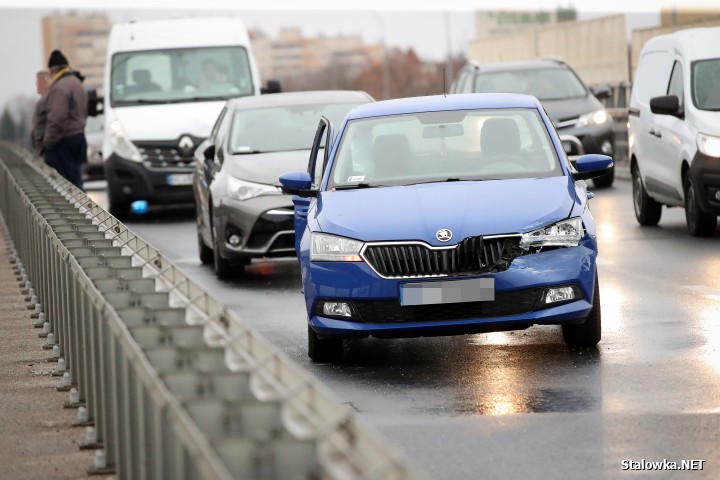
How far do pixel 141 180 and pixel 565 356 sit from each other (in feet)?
48.4

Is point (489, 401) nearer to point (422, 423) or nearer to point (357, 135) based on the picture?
point (422, 423)

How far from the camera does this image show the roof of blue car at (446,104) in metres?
11.5

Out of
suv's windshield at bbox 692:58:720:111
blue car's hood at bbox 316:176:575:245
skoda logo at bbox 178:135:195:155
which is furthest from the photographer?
skoda logo at bbox 178:135:195:155

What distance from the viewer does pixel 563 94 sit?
26.2 meters

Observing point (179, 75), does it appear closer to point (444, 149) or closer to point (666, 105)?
point (666, 105)

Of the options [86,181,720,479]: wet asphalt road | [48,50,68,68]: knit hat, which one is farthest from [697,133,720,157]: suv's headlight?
[48,50,68,68]: knit hat

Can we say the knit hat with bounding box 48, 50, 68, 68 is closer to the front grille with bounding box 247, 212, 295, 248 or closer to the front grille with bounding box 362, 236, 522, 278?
the front grille with bounding box 247, 212, 295, 248

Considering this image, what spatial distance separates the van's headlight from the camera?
941 inches

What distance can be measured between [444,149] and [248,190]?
465cm

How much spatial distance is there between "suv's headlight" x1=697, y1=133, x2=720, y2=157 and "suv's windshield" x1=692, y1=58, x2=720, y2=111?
1.99 ft

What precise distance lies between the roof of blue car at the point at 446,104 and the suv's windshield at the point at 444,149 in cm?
6

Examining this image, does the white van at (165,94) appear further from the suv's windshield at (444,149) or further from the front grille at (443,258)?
the front grille at (443,258)

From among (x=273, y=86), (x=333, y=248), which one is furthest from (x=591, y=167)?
(x=273, y=86)

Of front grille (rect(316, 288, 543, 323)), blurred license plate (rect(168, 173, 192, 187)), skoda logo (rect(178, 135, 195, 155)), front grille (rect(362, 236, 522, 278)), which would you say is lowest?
blurred license plate (rect(168, 173, 192, 187))
